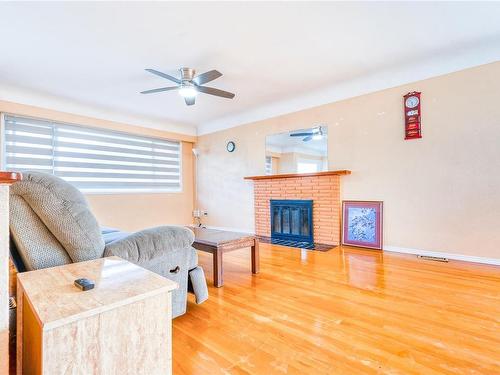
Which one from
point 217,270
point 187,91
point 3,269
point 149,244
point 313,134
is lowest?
point 217,270

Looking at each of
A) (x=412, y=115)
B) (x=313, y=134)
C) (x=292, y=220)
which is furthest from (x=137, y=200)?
(x=412, y=115)

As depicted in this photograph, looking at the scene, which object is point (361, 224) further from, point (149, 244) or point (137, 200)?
point (137, 200)

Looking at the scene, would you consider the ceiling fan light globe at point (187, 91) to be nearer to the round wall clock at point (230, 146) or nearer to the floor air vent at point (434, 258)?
the round wall clock at point (230, 146)

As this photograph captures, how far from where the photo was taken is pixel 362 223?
363 cm

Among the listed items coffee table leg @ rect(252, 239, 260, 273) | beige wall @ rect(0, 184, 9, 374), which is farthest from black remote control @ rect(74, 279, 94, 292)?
coffee table leg @ rect(252, 239, 260, 273)

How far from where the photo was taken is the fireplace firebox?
13.4ft

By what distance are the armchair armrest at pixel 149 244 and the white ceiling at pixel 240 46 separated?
5.81ft

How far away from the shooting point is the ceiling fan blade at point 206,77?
2763 mm

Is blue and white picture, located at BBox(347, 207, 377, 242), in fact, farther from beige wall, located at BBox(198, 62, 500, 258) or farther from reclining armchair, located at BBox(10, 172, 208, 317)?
reclining armchair, located at BBox(10, 172, 208, 317)

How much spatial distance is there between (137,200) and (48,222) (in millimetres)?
3901

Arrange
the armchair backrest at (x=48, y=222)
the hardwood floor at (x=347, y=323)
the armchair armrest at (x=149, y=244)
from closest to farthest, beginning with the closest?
the armchair backrest at (x=48, y=222) → the hardwood floor at (x=347, y=323) → the armchair armrest at (x=149, y=244)

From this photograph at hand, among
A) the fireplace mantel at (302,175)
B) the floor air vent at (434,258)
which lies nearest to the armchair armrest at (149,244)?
the fireplace mantel at (302,175)

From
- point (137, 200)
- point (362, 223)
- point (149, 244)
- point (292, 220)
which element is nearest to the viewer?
point (149, 244)

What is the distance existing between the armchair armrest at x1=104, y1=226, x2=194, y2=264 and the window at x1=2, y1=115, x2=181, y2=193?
11.1 ft
